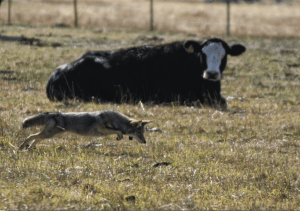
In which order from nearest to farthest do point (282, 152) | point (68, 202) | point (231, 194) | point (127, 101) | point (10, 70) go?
point (68, 202)
point (231, 194)
point (282, 152)
point (127, 101)
point (10, 70)

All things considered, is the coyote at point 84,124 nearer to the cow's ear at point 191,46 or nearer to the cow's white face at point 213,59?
the cow's white face at point 213,59

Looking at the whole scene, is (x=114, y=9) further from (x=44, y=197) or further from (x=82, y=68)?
(x=44, y=197)

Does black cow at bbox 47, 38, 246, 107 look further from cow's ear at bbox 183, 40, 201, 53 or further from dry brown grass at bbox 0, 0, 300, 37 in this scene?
dry brown grass at bbox 0, 0, 300, 37

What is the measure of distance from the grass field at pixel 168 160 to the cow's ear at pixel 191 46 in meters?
1.83

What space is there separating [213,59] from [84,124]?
5.84 metres

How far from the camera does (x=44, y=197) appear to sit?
5395 millimetres

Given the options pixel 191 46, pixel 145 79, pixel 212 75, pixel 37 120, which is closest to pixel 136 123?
pixel 37 120

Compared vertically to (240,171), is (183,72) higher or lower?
higher

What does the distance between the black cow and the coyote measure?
4.91 metres

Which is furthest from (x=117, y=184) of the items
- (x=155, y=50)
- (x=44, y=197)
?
(x=155, y=50)

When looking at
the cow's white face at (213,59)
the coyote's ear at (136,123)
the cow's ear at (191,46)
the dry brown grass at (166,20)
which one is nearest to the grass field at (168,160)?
the coyote's ear at (136,123)

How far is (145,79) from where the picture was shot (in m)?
12.8

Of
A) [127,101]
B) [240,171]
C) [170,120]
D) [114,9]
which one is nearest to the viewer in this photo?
[240,171]

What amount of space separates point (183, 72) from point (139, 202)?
7.78 metres
